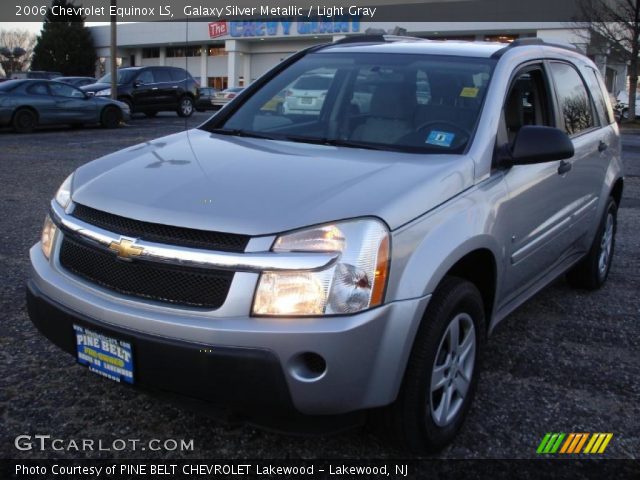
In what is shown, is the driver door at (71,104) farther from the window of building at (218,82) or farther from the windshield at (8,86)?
the window of building at (218,82)

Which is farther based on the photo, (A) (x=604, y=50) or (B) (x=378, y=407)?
(A) (x=604, y=50)

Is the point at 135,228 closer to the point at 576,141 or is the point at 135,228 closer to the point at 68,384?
the point at 68,384

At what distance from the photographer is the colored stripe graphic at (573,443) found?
3023 millimetres

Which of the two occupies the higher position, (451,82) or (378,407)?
(451,82)

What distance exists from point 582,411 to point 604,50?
1304 inches

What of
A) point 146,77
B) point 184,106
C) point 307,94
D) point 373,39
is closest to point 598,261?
point 373,39

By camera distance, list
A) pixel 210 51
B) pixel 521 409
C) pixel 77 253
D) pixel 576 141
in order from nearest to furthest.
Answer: pixel 77 253 < pixel 521 409 < pixel 576 141 < pixel 210 51

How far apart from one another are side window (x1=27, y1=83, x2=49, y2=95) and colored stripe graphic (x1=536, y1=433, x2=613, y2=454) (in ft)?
53.0

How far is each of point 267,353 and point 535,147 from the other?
1.69m

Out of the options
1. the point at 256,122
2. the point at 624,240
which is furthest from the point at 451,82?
the point at 624,240

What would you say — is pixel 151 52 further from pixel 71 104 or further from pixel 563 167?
pixel 563 167

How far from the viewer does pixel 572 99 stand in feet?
14.9

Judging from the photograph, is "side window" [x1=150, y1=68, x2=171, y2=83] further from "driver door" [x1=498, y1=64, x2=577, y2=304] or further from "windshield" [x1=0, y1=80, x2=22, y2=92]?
"driver door" [x1=498, y1=64, x2=577, y2=304]

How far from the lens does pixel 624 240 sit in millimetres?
7129
